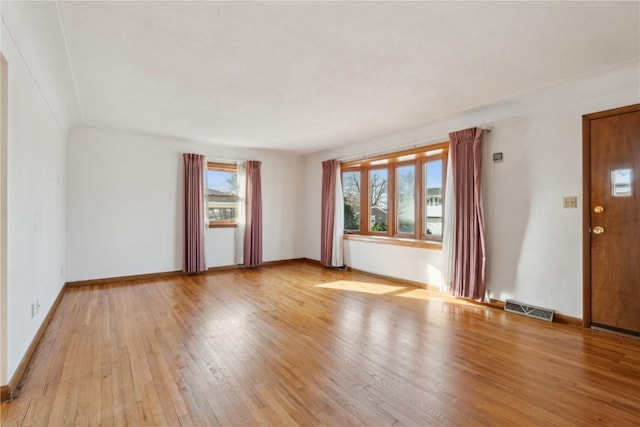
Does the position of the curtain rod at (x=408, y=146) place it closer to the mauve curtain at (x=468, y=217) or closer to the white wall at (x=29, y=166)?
the mauve curtain at (x=468, y=217)

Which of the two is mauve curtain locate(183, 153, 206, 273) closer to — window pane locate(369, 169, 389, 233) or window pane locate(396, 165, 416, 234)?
window pane locate(369, 169, 389, 233)

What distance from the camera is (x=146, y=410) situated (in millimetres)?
1803

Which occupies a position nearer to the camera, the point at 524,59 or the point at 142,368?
the point at 142,368

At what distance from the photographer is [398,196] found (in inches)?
214

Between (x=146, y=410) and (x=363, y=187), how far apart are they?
193 inches

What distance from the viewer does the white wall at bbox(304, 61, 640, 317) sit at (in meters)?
3.10

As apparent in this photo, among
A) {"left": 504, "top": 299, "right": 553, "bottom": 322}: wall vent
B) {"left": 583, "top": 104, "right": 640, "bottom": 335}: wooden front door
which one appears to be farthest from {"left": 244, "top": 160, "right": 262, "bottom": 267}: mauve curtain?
{"left": 583, "top": 104, "right": 640, "bottom": 335}: wooden front door

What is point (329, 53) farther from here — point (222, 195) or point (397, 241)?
point (222, 195)

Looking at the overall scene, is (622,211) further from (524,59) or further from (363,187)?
(363,187)

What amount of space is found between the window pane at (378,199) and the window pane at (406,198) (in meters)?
0.28

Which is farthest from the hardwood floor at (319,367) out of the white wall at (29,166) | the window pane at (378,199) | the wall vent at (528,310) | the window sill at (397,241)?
the window pane at (378,199)

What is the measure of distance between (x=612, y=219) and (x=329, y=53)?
309 cm

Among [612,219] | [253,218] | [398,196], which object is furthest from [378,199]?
[612,219]

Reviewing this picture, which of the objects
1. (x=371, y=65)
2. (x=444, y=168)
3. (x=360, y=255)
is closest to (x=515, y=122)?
(x=444, y=168)
